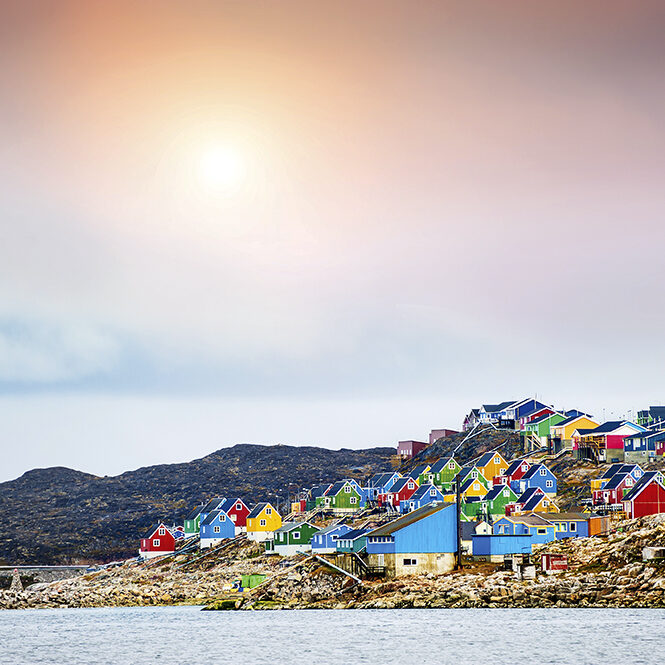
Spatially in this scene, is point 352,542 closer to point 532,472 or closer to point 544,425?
point 532,472

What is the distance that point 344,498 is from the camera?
152 meters

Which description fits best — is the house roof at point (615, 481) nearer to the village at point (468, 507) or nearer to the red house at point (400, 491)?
the village at point (468, 507)

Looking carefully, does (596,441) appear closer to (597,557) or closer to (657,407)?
(657,407)

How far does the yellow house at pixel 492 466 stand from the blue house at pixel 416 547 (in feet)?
163

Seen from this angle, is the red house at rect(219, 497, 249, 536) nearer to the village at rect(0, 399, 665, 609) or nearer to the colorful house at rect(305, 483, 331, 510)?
the village at rect(0, 399, 665, 609)

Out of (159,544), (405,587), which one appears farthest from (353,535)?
(159,544)

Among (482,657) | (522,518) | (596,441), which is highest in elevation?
(596,441)

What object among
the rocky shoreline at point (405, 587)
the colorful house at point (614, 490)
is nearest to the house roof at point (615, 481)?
the colorful house at point (614, 490)

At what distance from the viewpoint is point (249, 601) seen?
98.4 m

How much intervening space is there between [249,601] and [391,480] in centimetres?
5902

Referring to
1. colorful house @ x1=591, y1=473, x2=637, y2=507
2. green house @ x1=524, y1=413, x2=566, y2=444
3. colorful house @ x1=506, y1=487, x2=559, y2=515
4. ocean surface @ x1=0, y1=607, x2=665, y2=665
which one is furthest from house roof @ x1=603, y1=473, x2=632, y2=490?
ocean surface @ x1=0, y1=607, x2=665, y2=665

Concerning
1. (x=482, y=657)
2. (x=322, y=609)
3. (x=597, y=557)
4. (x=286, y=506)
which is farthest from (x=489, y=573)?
(x=286, y=506)

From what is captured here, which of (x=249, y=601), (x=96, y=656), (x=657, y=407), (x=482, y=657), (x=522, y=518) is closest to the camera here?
(x=482, y=657)

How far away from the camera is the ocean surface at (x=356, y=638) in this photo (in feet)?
201
